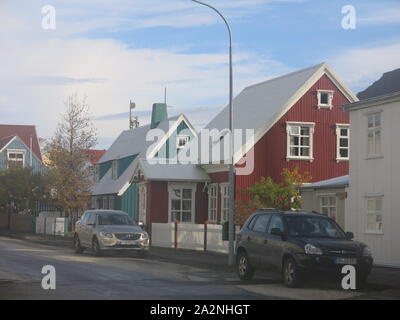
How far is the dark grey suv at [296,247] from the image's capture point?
16844 mm

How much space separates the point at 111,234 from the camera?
90.9 feet

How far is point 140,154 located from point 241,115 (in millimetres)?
10690

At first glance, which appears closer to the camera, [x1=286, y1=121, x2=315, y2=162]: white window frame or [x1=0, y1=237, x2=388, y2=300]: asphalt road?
[x1=0, y1=237, x2=388, y2=300]: asphalt road

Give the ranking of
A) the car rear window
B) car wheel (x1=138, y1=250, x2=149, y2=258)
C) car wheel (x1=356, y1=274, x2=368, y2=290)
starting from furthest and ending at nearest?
car wheel (x1=138, y1=250, x2=149, y2=258)
the car rear window
car wheel (x1=356, y1=274, x2=368, y2=290)

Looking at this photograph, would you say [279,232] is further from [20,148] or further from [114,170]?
[20,148]

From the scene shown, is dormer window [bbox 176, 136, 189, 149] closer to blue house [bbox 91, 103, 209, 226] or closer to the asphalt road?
blue house [bbox 91, 103, 209, 226]

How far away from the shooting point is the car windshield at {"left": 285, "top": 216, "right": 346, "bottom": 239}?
17.9 m

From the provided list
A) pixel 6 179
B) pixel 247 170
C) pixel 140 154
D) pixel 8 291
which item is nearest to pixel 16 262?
pixel 8 291

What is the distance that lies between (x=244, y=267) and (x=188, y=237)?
1602cm

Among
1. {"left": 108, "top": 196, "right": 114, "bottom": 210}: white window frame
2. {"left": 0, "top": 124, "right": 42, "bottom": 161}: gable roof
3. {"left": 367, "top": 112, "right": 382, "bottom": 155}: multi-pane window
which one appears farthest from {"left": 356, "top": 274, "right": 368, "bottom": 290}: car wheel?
{"left": 0, "top": 124, "right": 42, "bottom": 161}: gable roof

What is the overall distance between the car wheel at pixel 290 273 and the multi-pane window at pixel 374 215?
35.0ft

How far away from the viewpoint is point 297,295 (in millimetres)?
15594

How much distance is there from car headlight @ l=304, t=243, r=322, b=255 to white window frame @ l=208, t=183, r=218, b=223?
25.3 meters
